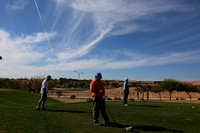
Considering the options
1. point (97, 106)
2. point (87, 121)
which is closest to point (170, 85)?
point (87, 121)

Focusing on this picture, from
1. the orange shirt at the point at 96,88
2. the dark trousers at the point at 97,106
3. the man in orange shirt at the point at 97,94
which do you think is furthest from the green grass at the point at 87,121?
the orange shirt at the point at 96,88

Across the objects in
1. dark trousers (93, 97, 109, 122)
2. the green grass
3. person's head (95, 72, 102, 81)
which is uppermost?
person's head (95, 72, 102, 81)

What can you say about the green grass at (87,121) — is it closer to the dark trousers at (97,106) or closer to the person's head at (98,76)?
the dark trousers at (97,106)

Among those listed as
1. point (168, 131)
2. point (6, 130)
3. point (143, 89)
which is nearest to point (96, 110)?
point (168, 131)

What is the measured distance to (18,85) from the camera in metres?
62.4

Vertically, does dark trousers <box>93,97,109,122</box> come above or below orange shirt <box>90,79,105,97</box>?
below

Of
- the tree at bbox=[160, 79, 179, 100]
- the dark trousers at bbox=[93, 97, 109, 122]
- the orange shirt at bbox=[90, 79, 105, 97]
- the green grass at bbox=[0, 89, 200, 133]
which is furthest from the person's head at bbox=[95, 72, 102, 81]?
the tree at bbox=[160, 79, 179, 100]

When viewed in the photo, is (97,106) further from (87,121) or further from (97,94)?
(87,121)

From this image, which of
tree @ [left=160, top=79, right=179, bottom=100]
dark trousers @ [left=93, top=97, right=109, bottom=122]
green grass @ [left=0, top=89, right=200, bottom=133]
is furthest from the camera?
tree @ [left=160, top=79, right=179, bottom=100]

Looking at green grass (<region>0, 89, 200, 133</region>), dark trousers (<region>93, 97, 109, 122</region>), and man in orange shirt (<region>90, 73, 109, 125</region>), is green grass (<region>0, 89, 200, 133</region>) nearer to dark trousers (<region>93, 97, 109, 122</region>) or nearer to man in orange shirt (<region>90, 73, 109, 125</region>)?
dark trousers (<region>93, 97, 109, 122</region>)

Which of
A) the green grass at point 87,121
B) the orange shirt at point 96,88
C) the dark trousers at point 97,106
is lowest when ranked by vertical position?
the green grass at point 87,121

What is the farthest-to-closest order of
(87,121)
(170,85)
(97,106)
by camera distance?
(170,85) < (87,121) < (97,106)

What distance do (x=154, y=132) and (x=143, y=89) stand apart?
171 feet

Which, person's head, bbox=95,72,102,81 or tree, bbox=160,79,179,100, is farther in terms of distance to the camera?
tree, bbox=160,79,179,100
